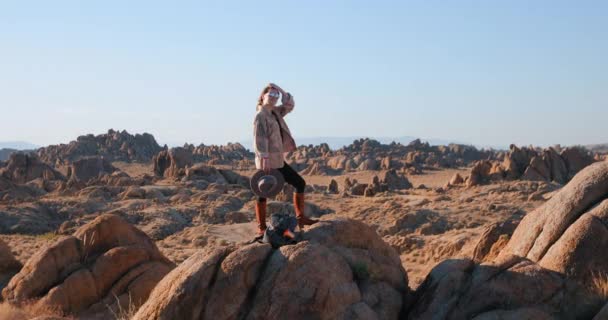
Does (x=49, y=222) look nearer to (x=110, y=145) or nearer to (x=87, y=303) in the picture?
(x=87, y=303)

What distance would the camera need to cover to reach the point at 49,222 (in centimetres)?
2830

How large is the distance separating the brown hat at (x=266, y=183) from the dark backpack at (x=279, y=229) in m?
0.40

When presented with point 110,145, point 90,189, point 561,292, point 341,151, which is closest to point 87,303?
point 561,292

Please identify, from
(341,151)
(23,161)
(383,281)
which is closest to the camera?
(383,281)

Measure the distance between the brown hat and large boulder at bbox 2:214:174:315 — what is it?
4230 millimetres

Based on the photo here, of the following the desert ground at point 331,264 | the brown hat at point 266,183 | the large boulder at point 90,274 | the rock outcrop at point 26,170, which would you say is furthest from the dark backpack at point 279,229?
the rock outcrop at point 26,170

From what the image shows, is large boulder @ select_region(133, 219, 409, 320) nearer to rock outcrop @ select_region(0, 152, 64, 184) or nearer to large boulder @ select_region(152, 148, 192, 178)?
large boulder @ select_region(152, 148, 192, 178)

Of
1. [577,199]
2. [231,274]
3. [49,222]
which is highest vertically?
[577,199]

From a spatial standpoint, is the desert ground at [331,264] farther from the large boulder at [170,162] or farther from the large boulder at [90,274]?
the large boulder at [170,162]

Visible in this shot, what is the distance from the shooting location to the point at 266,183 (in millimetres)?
7914

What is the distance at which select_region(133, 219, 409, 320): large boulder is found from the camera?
6.48 m

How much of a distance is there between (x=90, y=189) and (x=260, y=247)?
30855 millimetres

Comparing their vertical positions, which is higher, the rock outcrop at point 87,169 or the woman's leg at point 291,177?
the woman's leg at point 291,177

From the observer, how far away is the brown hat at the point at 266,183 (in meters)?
7.91
